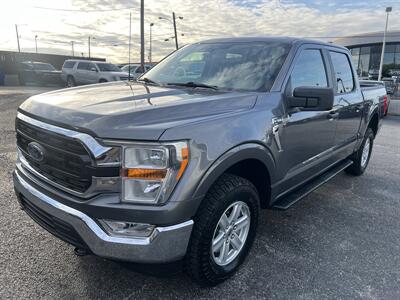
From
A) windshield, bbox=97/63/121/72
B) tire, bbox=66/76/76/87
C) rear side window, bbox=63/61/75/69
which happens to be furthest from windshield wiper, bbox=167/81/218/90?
rear side window, bbox=63/61/75/69

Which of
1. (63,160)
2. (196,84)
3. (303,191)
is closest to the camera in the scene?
(63,160)

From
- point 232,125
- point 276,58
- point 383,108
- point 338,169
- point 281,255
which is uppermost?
point 276,58

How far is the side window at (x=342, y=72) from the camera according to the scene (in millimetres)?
4230

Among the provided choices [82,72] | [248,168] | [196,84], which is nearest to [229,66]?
[196,84]

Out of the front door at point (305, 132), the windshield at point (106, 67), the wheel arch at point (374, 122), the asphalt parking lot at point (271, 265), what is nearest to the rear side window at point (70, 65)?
the windshield at point (106, 67)

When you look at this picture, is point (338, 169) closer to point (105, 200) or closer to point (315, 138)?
point (315, 138)

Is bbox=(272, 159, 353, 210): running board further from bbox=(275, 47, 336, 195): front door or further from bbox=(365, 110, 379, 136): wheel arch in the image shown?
bbox=(365, 110, 379, 136): wheel arch

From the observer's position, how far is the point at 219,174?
2.34 meters

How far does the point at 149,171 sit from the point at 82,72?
801 inches

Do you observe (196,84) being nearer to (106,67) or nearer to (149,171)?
(149,171)

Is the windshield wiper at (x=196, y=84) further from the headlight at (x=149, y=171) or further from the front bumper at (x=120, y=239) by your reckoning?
the front bumper at (x=120, y=239)

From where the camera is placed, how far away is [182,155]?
2086mm

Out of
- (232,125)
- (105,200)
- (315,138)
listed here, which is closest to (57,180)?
(105,200)

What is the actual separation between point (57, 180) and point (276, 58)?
2.19 metres
